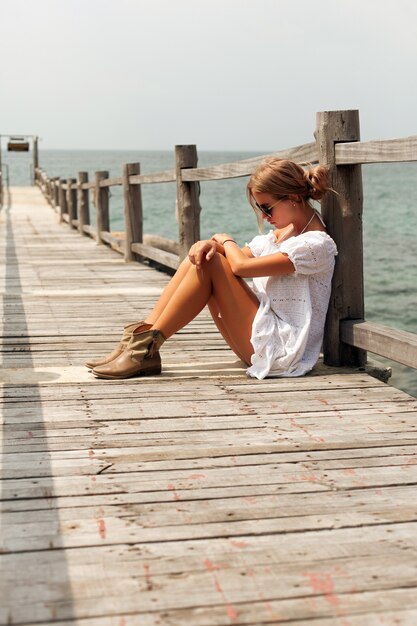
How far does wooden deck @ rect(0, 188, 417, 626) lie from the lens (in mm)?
1971

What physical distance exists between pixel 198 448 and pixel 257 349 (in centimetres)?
105

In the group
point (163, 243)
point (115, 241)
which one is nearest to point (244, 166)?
point (163, 243)

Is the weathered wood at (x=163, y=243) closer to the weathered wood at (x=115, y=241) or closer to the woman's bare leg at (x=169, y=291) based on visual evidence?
the weathered wood at (x=115, y=241)

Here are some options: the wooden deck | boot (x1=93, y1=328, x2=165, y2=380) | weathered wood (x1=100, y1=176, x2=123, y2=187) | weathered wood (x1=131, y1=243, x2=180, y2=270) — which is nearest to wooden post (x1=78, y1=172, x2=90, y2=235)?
weathered wood (x1=100, y1=176, x2=123, y2=187)

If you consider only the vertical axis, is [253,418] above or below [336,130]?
below

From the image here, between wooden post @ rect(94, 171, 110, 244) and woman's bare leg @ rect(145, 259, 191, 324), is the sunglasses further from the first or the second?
wooden post @ rect(94, 171, 110, 244)

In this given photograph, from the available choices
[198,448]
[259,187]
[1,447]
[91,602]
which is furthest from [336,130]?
[91,602]

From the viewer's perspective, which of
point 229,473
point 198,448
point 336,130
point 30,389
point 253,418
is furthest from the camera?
point 336,130

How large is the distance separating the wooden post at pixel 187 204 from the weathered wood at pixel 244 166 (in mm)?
96

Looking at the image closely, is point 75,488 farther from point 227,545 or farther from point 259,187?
point 259,187

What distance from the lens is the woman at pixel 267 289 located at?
3936mm

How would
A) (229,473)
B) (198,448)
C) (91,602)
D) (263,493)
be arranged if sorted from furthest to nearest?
(198,448)
(229,473)
(263,493)
(91,602)

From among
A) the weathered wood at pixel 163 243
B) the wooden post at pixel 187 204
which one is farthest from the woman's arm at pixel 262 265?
the weathered wood at pixel 163 243

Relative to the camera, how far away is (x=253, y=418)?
133 inches
